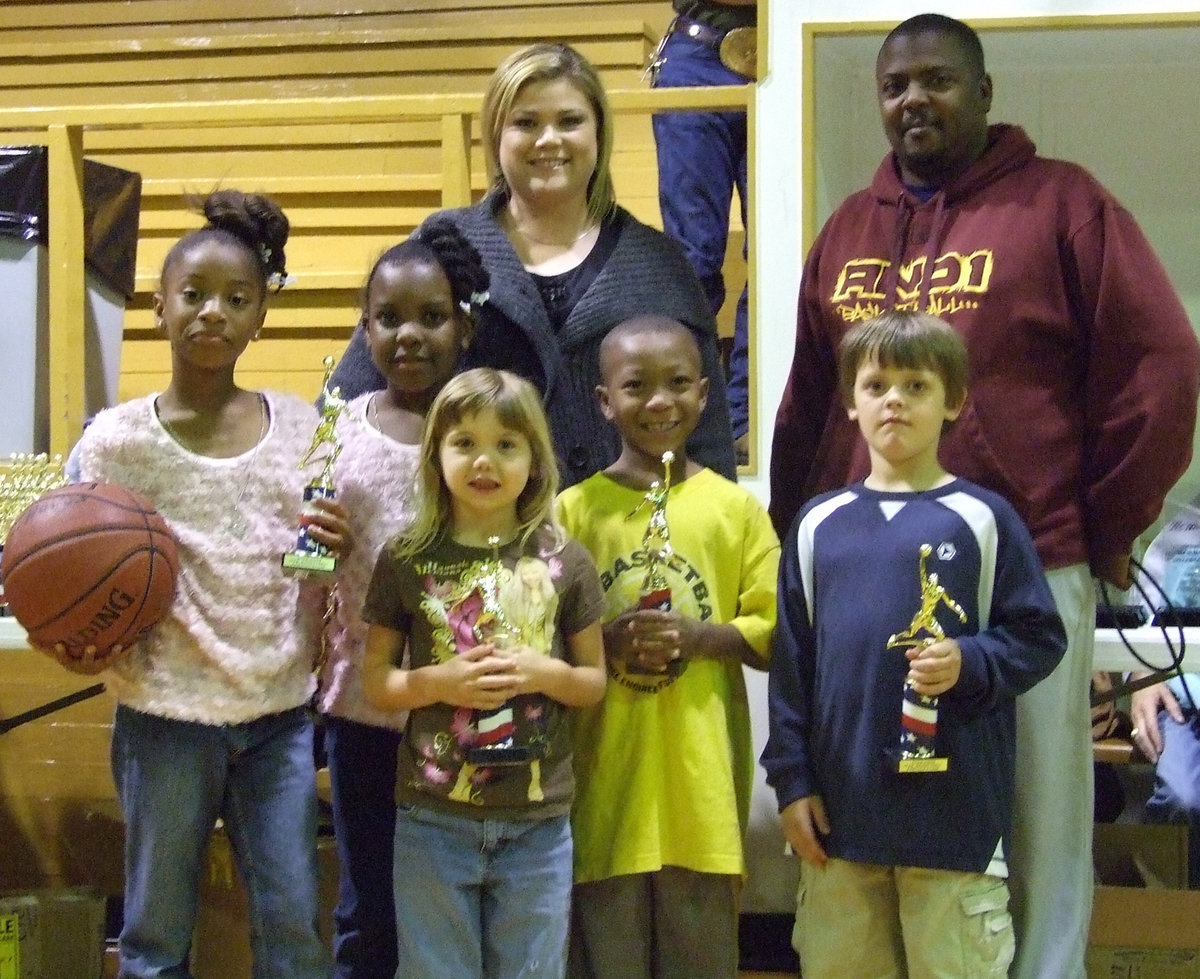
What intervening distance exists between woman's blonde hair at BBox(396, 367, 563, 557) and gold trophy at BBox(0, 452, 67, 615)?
4.76 feet

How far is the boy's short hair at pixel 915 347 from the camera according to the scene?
2.05 metres

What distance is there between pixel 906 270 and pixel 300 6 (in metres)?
4.65

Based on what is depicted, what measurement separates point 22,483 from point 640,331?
1795 mm

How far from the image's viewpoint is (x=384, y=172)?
5.89 meters

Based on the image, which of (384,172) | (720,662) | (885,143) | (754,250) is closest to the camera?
(720,662)

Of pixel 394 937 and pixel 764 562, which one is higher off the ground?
pixel 764 562

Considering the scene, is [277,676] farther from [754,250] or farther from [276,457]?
[754,250]

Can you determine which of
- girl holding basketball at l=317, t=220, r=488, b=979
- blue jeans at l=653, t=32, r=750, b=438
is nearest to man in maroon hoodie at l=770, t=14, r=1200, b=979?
girl holding basketball at l=317, t=220, r=488, b=979

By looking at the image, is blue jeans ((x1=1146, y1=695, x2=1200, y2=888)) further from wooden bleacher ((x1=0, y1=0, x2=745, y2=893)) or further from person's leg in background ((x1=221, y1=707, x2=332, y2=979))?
wooden bleacher ((x1=0, y1=0, x2=745, y2=893))

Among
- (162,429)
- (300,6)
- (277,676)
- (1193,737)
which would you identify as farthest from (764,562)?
(300,6)

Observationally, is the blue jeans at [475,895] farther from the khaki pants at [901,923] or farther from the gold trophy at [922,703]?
the gold trophy at [922,703]

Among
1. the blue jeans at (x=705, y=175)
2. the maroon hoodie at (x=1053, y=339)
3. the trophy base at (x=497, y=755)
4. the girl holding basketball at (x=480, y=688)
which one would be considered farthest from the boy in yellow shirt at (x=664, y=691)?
the blue jeans at (x=705, y=175)

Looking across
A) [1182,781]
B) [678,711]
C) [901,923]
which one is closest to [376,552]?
[678,711]

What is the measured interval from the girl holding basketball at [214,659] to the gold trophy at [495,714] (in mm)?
258
